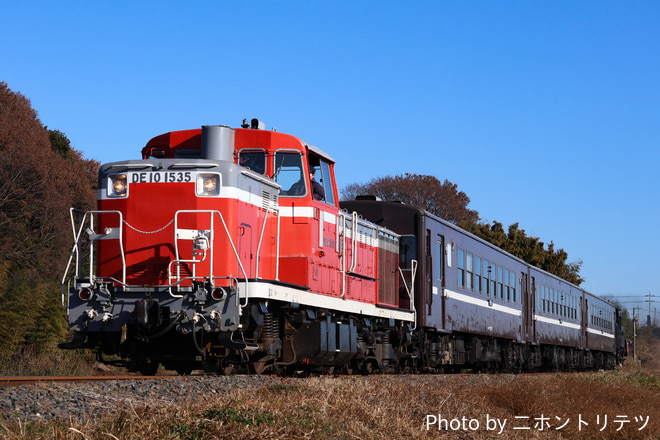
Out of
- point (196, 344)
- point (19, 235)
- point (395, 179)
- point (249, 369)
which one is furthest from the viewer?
point (395, 179)

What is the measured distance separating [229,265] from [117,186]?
6.57 ft

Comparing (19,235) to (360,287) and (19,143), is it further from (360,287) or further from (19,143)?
(360,287)

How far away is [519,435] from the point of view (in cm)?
919

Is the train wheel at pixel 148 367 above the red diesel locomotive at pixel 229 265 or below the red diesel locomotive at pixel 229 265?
below

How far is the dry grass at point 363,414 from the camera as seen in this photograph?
20.6 feet

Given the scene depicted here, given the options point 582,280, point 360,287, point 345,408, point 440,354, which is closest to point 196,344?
point 345,408

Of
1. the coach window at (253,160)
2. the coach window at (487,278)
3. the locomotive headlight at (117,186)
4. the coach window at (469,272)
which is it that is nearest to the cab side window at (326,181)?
the coach window at (253,160)

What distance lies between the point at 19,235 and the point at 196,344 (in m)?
22.5

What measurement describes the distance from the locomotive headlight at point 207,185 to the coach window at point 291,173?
1527mm

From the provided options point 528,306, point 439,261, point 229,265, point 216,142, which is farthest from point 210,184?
point 528,306

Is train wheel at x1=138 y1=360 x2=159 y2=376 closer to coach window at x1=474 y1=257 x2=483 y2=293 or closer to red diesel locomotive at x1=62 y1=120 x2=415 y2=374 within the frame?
red diesel locomotive at x1=62 y1=120 x2=415 y2=374

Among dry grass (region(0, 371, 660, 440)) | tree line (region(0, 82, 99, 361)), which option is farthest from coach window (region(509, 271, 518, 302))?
tree line (region(0, 82, 99, 361))

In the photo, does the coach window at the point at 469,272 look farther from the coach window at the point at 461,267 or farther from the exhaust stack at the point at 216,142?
the exhaust stack at the point at 216,142

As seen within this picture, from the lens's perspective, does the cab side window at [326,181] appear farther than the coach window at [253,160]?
Yes
